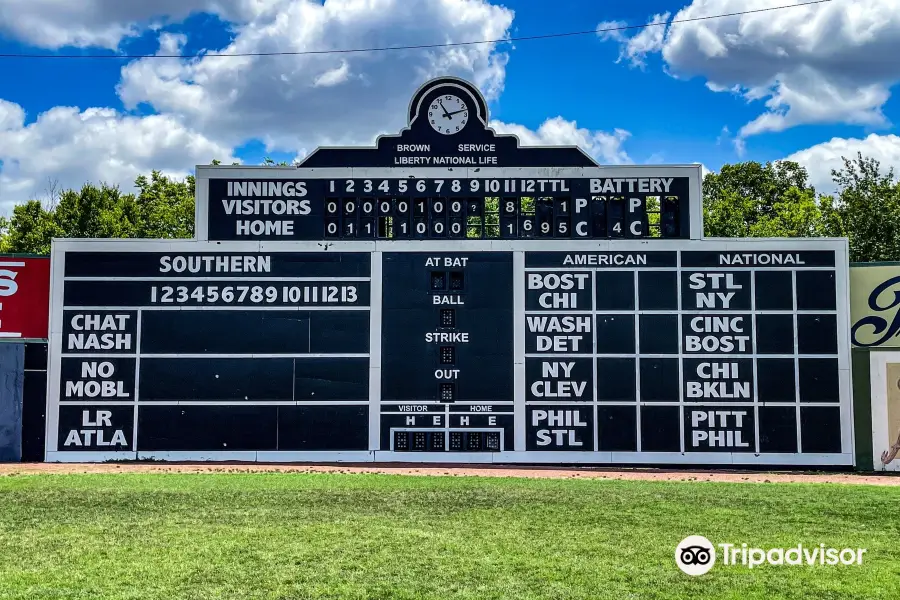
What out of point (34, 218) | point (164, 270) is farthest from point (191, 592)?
point (34, 218)

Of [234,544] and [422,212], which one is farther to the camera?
[422,212]

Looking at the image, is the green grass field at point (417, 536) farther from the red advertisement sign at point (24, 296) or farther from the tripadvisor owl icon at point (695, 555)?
the red advertisement sign at point (24, 296)

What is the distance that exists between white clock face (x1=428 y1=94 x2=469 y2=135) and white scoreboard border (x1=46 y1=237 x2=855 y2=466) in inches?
119

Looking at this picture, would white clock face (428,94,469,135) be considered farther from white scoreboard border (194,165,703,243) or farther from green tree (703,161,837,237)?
green tree (703,161,837,237)

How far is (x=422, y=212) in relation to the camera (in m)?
22.5

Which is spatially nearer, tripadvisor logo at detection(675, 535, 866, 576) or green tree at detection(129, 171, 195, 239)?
tripadvisor logo at detection(675, 535, 866, 576)

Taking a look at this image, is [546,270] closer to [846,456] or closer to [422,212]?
[422,212]

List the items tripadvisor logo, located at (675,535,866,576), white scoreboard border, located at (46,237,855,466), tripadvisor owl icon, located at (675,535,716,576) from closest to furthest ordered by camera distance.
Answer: tripadvisor owl icon, located at (675,535,716,576) < tripadvisor logo, located at (675,535,866,576) < white scoreboard border, located at (46,237,855,466)

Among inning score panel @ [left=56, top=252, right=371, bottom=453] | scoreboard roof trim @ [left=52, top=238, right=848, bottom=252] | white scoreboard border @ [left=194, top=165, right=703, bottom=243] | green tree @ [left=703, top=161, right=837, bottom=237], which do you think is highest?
green tree @ [left=703, top=161, right=837, bottom=237]

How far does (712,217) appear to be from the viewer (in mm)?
51750

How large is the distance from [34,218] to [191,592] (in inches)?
1928

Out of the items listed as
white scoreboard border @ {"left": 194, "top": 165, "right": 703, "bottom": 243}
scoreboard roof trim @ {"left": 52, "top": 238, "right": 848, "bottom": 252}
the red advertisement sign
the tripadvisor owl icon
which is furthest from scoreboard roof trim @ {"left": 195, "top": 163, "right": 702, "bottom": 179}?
the tripadvisor owl icon

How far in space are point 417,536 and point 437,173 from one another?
1164 cm

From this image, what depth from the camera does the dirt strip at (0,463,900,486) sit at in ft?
66.9
